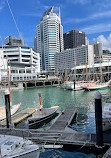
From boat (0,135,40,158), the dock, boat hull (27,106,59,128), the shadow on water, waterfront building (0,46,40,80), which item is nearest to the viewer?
boat (0,135,40,158)

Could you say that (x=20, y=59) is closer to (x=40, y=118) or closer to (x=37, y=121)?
(x=40, y=118)

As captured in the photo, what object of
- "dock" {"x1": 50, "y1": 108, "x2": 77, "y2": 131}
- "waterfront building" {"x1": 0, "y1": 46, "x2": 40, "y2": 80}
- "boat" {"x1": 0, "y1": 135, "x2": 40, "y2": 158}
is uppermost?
"waterfront building" {"x1": 0, "y1": 46, "x2": 40, "y2": 80}

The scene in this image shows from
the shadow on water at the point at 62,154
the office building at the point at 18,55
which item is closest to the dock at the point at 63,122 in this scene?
the shadow on water at the point at 62,154

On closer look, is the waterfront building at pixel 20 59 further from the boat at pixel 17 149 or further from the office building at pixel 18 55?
the boat at pixel 17 149

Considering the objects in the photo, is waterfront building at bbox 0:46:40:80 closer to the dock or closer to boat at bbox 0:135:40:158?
the dock

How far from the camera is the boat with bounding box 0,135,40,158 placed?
1181 cm

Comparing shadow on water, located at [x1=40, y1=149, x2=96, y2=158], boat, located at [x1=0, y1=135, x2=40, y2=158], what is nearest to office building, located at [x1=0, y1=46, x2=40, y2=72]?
shadow on water, located at [x1=40, y1=149, x2=96, y2=158]

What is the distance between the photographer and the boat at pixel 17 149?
38.8 ft

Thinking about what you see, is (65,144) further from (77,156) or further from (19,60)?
(19,60)

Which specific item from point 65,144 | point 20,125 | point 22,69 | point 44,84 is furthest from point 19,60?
point 65,144

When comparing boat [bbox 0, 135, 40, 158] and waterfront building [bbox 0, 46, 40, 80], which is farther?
waterfront building [bbox 0, 46, 40, 80]

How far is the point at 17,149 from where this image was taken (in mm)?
12195

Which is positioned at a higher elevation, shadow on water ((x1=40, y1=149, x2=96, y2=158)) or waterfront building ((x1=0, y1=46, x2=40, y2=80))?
waterfront building ((x1=0, y1=46, x2=40, y2=80))

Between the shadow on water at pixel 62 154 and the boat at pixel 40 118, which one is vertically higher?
the boat at pixel 40 118
